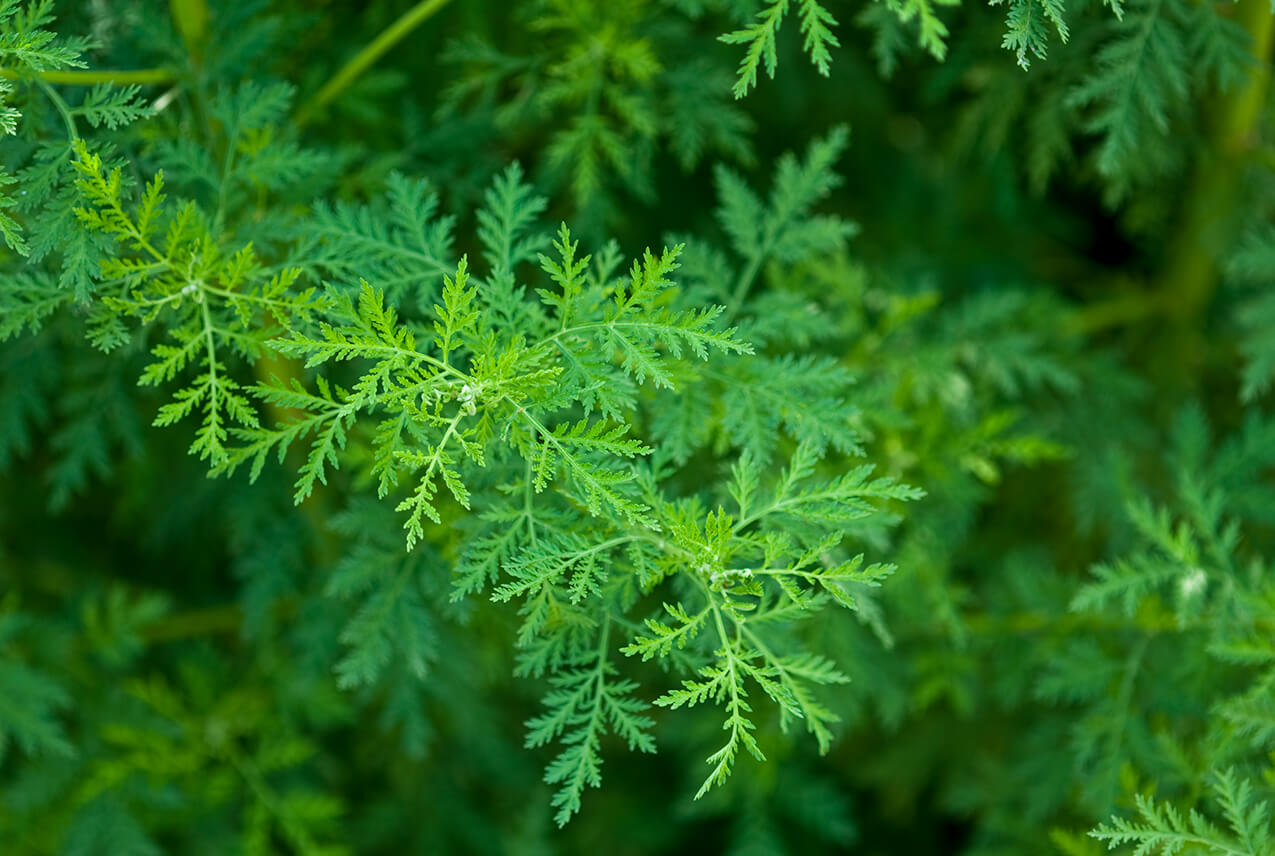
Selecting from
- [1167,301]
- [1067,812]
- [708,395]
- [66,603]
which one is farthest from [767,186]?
[66,603]

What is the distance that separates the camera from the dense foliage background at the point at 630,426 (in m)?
1.19

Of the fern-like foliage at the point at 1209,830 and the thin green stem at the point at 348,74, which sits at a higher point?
the thin green stem at the point at 348,74

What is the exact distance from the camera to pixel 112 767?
1.97 metres

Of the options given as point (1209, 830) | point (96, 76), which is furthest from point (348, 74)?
point (1209, 830)

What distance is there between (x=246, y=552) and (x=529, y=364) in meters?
1.26

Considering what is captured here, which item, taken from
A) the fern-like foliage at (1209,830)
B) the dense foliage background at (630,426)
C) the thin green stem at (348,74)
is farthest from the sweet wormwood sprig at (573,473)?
the thin green stem at (348,74)

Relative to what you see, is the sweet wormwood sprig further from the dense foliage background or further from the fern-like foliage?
the fern-like foliage

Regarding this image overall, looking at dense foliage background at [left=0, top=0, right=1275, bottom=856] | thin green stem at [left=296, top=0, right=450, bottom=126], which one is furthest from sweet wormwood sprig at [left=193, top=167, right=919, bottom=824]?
thin green stem at [left=296, top=0, right=450, bottom=126]

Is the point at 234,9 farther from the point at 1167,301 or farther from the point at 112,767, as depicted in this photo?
the point at 1167,301

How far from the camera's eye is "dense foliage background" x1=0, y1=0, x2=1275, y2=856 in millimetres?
1188

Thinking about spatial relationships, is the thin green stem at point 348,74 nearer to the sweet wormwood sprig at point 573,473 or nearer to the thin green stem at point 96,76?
the thin green stem at point 96,76

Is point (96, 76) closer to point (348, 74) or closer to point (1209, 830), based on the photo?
point (348, 74)

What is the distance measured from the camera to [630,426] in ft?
3.59

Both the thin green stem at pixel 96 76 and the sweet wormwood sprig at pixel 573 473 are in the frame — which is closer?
the sweet wormwood sprig at pixel 573 473
